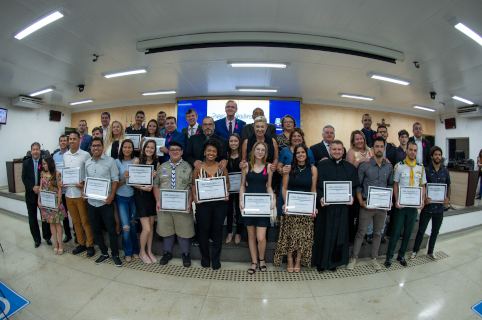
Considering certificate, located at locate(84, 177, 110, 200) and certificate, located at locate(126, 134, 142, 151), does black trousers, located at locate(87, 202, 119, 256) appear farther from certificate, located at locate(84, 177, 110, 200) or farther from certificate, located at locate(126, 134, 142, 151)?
certificate, located at locate(126, 134, 142, 151)

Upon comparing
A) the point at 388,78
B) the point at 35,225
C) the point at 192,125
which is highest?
the point at 388,78

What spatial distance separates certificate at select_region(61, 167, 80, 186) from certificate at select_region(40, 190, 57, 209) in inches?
16.2

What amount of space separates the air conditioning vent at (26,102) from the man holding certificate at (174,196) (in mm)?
9785

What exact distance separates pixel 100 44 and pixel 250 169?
4.42 m

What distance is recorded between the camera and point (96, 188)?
2.67 m

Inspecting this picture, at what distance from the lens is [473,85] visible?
646 cm

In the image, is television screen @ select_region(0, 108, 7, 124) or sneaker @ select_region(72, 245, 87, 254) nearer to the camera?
sneaker @ select_region(72, 245, 87, 254)

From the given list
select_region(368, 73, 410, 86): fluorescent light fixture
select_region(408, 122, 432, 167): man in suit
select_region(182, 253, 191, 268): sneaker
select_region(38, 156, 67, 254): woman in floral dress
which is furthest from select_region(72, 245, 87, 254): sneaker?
select_region(368, 73, 410, 86): fluorescent light fixture

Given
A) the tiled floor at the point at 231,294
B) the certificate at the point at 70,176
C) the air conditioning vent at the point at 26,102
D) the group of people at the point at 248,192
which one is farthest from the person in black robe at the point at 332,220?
the air conditioning vent at the point at 26,102

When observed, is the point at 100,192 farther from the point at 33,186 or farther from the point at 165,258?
the point at 33,186

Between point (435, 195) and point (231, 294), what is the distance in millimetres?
3078

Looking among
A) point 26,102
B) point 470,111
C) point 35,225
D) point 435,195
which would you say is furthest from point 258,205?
point 470,111

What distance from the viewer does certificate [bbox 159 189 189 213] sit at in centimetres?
258

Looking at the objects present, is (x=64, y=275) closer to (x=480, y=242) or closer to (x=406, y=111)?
(x=480, y=242)
